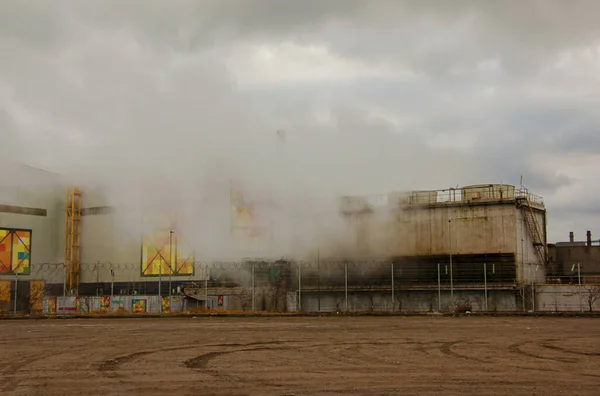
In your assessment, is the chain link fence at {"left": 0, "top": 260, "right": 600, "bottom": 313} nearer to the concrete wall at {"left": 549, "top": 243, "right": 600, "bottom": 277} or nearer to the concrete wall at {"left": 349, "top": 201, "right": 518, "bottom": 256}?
the concrete wall at {"left": 349, "top": 201, "right": 518, "bottom": 256}

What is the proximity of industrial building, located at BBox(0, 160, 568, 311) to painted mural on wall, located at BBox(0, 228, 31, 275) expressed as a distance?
5.4 inches

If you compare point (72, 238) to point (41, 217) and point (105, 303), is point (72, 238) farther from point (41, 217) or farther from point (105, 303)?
point (105, 303)

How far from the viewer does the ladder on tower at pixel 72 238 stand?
80.6 meters

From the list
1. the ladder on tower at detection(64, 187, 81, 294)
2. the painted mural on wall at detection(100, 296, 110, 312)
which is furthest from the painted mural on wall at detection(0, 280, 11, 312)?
A: the painted mural on wall at detection(100, 296, 110, 312)

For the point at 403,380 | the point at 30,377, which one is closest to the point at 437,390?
the point at 403,380

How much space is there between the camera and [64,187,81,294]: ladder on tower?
264ft

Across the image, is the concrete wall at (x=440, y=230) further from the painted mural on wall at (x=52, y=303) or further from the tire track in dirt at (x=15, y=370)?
the tire track in dirt at (x=15, y=370)

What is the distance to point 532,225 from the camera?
67.9m

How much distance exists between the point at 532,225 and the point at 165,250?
1585 inches

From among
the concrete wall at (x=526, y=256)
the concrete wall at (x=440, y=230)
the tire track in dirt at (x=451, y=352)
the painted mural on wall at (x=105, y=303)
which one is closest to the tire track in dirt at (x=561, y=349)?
the tire track in dirt at (x=451, y=352)

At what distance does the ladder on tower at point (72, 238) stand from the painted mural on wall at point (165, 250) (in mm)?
9682

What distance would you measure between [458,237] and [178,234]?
96.2 feet

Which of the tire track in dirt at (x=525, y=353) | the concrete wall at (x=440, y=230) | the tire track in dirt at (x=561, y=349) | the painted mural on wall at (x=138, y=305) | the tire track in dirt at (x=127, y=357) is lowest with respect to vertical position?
the painted mural on wall at (x=138, y=305)

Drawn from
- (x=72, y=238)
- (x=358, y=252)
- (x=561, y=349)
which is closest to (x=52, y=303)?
(x=72, y=238)
